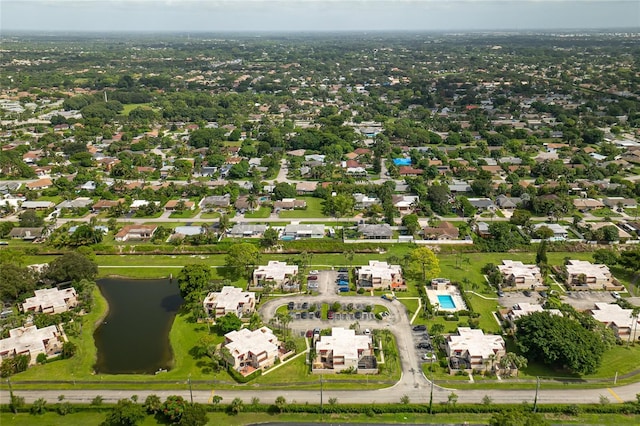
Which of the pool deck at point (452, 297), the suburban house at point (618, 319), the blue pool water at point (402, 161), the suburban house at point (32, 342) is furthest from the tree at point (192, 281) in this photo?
the blue pool water at point (402, 161)

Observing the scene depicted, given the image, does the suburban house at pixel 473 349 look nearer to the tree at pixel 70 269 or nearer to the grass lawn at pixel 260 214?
the grass lawn at pixel 260 214

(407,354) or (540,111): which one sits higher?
(540,111)

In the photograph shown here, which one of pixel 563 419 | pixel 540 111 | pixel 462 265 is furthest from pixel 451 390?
pixel 540 111

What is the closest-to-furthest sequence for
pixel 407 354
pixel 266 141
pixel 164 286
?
pixel 407 354
pixel 164 286
pixel 266 141

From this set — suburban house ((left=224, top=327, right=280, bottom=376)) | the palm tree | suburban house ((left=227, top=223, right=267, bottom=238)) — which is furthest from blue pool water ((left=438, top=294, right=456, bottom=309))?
suburban house ((left=227, top=223, right=267, bottom=238))

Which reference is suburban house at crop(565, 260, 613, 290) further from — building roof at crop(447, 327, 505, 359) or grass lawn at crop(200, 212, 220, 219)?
grass lawn at crop(200, 212, 220, 219)

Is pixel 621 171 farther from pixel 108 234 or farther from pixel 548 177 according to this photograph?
pixel 108 234
